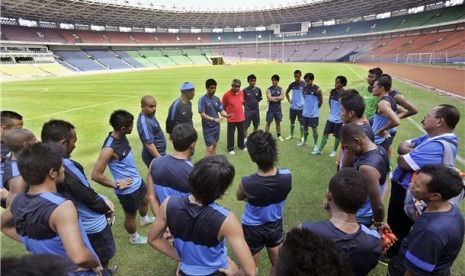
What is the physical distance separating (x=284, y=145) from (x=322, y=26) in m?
80.2

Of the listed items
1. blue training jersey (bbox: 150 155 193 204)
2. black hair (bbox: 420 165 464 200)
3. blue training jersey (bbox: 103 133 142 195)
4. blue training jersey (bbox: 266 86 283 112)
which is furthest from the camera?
blue training jersey (bbox: 266 86 283 112)

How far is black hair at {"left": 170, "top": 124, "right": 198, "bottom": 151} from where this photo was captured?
3043 millimetres

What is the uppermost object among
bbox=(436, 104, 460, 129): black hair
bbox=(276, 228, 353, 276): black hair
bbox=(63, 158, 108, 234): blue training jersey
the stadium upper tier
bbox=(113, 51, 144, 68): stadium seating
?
the stadium upper tier

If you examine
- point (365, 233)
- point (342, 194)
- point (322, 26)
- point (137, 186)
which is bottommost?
point (137, 186)

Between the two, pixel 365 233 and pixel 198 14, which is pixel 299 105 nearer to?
pixel 365 233

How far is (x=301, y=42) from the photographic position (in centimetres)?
7875

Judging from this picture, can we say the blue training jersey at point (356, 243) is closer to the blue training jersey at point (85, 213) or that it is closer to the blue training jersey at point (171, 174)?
the blue training jersey at point (171, 174)

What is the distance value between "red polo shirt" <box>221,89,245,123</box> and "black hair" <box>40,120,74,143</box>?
16.5ft

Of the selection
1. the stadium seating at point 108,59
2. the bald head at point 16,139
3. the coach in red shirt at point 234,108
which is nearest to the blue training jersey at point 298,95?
the coach in red shirt at point 234,108

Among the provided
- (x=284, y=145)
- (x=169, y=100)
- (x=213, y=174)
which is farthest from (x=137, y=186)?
(x=169, y=100)

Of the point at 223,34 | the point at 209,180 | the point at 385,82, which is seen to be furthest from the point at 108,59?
the point at 209,180

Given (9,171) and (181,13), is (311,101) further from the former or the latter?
(181,13)

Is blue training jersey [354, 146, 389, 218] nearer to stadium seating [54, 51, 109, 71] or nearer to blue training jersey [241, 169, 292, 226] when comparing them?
blue training jersey [241, 169, 292, 226]

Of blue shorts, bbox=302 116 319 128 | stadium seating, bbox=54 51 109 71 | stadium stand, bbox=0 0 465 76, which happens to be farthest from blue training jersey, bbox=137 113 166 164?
stadium seating, bbox=54 51 109 71
